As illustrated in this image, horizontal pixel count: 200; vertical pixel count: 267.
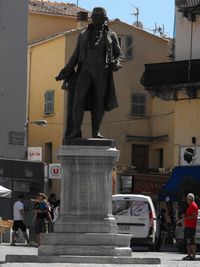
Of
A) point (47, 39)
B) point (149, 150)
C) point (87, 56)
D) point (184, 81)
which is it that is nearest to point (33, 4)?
point (47, 39)

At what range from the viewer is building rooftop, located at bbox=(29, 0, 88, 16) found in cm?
5516

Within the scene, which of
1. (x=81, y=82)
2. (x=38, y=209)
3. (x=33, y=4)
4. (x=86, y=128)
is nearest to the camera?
(x=81, y=82)

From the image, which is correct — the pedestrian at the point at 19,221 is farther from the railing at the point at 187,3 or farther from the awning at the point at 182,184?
the railing at the point at 187,3

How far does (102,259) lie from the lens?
54.2 feet

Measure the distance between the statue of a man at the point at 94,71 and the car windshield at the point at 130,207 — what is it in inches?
507

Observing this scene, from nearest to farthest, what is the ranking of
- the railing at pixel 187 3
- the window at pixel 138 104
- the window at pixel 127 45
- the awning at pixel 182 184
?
the awning at pixel 182 184 → the railing at pixel 187 3 → the window at pixel 127 45 → the window at pixel 138 104

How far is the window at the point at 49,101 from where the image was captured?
51.1m

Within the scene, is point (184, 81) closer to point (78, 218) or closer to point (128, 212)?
point (128, 212)

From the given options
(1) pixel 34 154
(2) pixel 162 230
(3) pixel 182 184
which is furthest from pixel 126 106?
(2) pixel 162 230

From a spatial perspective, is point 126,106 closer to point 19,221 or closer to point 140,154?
point 140,154

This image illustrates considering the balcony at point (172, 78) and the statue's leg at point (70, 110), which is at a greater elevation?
the balcony at point (172, 78)

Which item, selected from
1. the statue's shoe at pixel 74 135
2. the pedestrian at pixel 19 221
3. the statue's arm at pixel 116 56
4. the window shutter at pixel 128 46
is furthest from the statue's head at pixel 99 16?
the window shutter at pixel 128 46

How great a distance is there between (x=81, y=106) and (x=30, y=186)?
752 inches

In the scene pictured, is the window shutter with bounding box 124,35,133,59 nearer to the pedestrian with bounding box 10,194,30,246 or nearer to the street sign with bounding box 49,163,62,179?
the street sign with bounding box 49,163,62,179
